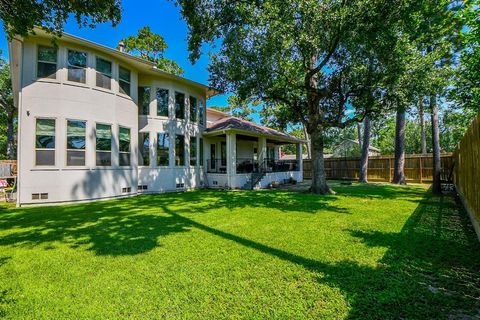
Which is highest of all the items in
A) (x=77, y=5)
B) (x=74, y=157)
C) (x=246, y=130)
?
(x=77, y=5)

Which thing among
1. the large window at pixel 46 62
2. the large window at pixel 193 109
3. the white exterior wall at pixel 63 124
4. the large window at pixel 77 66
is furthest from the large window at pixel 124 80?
the large window at pixel 193 109

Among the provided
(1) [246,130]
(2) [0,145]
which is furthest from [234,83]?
(2) [0,145]

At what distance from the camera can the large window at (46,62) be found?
10.0 m

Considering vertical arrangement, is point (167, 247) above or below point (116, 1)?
below

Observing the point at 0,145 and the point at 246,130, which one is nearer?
the point at 246,130

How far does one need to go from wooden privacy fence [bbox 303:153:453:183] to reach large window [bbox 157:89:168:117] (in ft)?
51.5

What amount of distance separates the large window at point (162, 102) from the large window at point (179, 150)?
5.05 ft

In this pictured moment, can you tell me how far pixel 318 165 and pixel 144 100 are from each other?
10.2 metres

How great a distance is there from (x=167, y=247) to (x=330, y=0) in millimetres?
9535

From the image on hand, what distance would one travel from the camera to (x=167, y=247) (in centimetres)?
473

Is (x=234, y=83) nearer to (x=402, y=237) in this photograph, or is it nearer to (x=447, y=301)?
(x=402, y=237)

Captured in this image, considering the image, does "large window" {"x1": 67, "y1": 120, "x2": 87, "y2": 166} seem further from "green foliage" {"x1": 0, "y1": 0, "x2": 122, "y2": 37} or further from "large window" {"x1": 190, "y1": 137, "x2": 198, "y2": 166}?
"large window" {"x1": 190, "y1": 137, "x2": 198, "y2": 166}

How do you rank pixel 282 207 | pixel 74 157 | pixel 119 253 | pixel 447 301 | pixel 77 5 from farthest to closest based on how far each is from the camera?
pixel 74 157 < pixel 282 207 < pixel 77 5 < pixel 119 253 < pixel 447 301

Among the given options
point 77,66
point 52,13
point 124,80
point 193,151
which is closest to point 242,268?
point 52,13
